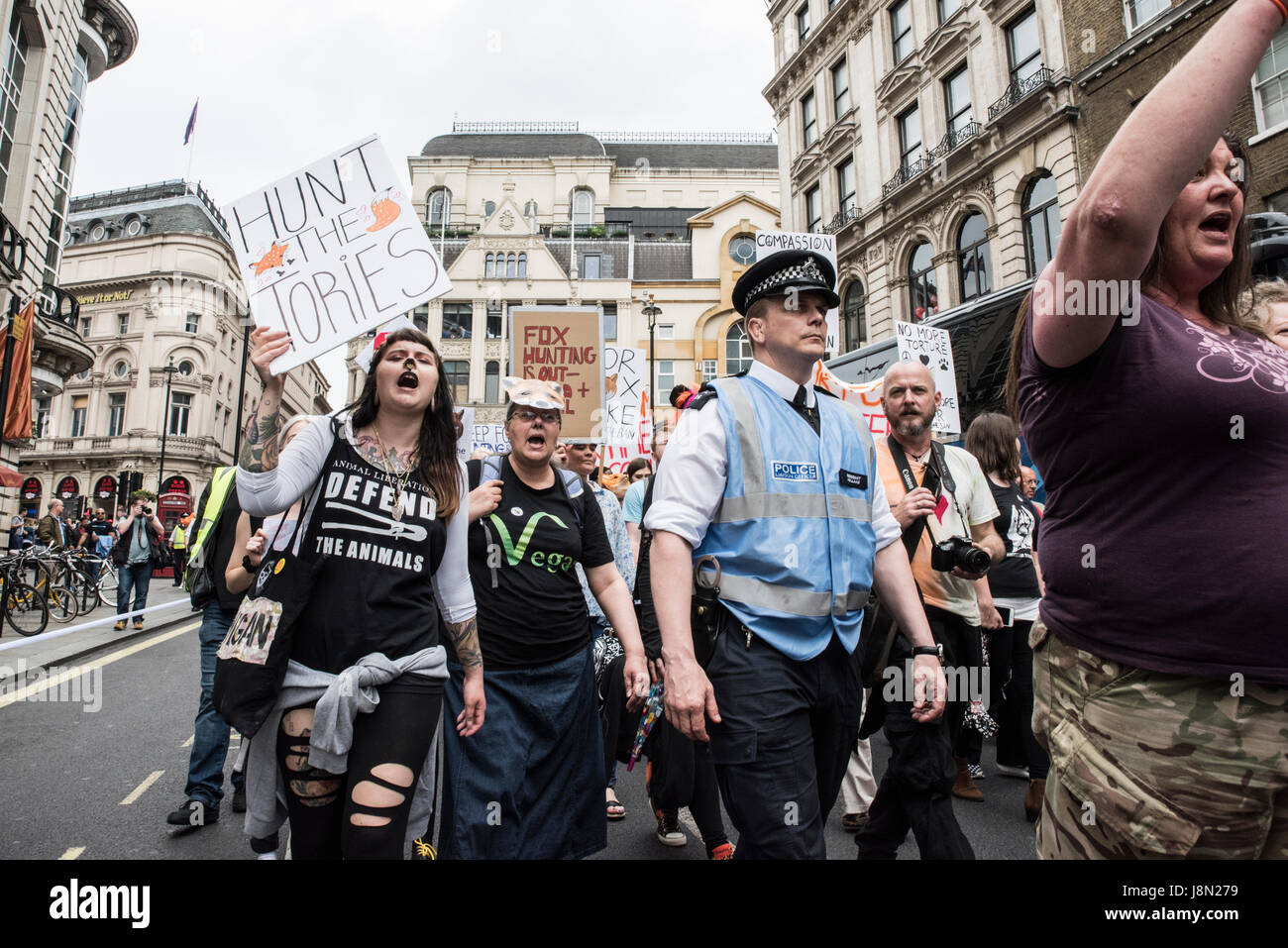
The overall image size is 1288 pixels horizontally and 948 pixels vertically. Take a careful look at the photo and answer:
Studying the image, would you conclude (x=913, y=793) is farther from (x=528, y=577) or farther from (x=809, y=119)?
(x=809, y=119)

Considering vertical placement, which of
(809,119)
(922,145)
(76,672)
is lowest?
(76,672)

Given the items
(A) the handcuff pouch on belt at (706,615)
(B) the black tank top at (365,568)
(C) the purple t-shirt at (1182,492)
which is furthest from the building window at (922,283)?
(C) the purple t-shirt at (1182,492)

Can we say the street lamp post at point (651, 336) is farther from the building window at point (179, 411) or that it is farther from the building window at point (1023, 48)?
the building window at point (179, 411)

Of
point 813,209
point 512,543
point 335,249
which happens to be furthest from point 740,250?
point 512,543

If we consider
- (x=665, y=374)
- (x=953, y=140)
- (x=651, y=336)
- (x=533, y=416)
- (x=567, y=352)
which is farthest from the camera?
(x=665, y=374)

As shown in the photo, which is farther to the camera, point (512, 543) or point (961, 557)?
point (512, 543)

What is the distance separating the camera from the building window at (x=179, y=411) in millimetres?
48344

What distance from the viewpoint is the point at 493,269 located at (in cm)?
4281

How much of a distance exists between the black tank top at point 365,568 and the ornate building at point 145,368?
50.6m

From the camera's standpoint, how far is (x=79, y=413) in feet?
163

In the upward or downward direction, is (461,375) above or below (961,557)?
above

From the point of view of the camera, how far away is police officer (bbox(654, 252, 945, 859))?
2.09 m

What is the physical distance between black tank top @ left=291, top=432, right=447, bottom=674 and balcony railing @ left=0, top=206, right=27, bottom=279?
17.0 m

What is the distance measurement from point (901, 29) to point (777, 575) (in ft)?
85.3
